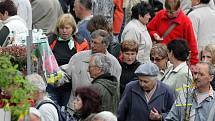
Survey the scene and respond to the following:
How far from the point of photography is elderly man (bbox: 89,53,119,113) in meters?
11.0

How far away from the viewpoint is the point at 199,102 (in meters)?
10.5

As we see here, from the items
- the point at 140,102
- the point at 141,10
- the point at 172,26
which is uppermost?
the point at 141,10

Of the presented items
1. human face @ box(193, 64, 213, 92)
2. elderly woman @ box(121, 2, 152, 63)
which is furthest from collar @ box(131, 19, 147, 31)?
human face @ box(193, 64, 213, 92)

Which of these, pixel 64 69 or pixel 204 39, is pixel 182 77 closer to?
pixel 64 69

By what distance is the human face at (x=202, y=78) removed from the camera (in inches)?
415

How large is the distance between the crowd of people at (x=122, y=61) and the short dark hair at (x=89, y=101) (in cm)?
1

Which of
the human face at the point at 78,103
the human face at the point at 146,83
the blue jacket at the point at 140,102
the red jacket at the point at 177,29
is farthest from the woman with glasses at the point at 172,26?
the human face at the point at 78,103

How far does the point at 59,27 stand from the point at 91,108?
11.7 feet

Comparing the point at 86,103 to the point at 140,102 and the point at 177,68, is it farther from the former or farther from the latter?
the point at 177,68

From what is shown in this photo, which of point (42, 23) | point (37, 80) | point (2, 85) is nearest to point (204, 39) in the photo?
point (42, 23)

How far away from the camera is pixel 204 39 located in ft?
50.0

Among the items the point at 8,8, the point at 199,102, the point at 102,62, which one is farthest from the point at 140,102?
the point at 8,8

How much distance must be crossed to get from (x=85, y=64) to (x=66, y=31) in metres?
1.00

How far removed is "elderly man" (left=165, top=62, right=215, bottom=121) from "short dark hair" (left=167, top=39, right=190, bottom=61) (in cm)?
176
